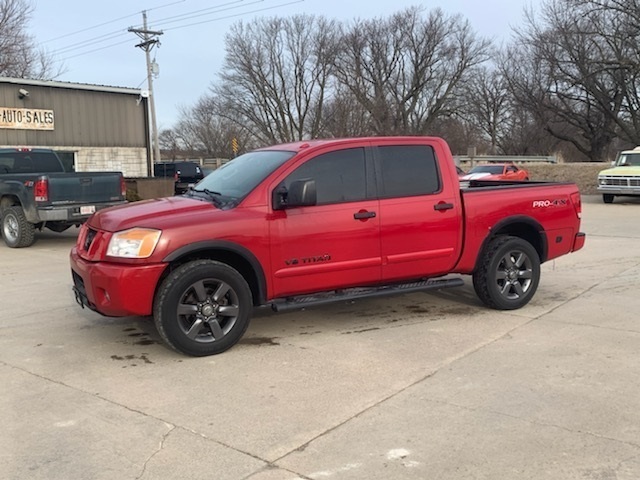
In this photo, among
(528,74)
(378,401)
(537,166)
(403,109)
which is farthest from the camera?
(403,109)

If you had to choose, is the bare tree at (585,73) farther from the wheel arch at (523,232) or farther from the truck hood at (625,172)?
the wheel arch at (523,232)

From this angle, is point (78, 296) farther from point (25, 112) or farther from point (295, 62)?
point (295, 62)

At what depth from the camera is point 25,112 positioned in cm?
2031

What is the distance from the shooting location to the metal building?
20.2 meters

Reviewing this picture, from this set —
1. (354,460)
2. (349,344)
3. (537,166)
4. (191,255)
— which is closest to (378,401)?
(354,460)

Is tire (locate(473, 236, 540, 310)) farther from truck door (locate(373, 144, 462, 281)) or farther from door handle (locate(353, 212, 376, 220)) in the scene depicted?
door handle (locate(353, 212, 376, 220))

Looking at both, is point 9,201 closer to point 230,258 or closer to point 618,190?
point 230,258

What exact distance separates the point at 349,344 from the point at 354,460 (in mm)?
2056

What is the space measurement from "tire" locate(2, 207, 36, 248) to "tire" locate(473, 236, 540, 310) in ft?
29.1

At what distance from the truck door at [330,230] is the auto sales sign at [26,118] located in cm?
1802

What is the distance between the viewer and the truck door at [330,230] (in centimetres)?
520

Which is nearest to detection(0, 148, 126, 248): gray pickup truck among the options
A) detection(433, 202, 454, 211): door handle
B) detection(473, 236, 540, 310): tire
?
detection(433, 202, 454, 211): door handle

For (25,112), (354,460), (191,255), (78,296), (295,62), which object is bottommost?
(354,460)

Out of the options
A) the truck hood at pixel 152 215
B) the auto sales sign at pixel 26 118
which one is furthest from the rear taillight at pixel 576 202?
the auto sales sign at pixel 26 118
